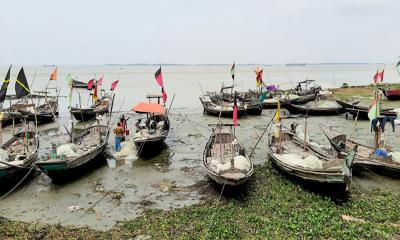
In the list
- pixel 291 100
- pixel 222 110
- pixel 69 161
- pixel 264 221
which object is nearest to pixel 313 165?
pixel 264 221

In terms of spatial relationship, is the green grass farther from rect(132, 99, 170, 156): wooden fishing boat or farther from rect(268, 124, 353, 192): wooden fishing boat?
rect(132, 99, 170, 156): wooden fishing boat

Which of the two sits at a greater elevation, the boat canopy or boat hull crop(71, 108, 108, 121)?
the boat canopy

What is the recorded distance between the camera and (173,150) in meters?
17.4

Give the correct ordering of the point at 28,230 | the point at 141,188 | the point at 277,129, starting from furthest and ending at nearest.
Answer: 1. the point at 277,129
2. the point at 141,188
3. the point at 28,230

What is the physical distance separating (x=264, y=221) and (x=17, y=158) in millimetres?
9495

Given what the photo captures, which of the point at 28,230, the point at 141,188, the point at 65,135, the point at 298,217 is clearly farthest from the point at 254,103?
the point at 28,230

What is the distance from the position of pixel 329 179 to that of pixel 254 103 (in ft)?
58.2

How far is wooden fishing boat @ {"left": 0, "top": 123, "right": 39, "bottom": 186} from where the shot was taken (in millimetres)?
11359

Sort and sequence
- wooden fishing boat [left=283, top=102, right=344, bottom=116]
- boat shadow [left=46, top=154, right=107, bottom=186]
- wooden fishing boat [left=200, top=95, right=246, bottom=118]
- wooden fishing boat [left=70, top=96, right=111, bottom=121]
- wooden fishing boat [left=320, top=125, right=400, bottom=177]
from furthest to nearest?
wooden fishing boat [left=283, top=102, right=344, bottom=116] < wooden fishing boat [left=200, top=95, right=246, bottom=118] < wooden fishing boat [left=70, top=96, right=111, bottom=121] < boat shadow [left=46, top=154, right=107, bottom=186] < wooden fishing boat [left=320, top=125, right=400, bottom=177]

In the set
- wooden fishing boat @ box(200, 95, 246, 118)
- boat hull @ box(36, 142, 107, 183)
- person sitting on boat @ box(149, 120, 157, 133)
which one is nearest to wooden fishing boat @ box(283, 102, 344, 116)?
wooden fishing boat @ box(200, 95, 246, 118)

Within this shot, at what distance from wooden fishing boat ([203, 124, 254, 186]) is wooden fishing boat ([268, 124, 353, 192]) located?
1.30 m

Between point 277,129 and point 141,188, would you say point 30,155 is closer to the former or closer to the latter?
point 141,188

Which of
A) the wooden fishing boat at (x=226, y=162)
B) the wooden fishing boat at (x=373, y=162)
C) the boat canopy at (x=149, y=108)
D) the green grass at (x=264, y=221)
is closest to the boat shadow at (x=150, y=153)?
the boat canopy at (x=149, y=108)

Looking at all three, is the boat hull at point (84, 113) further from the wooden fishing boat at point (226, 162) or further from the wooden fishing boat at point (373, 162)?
the wooden fishing boat at point (373, 162)
